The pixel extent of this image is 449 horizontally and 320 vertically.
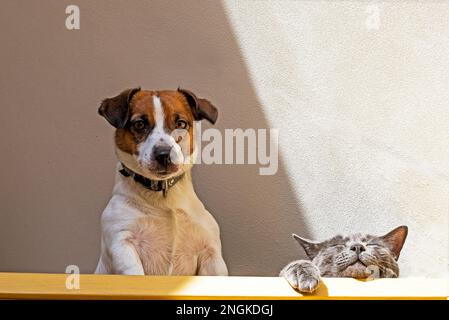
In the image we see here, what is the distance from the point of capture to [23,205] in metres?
2.13

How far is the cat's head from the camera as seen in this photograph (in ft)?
5.55

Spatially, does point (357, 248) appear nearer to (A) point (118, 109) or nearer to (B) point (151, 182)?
(B) point (151, 182)

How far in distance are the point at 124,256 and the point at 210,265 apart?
0.78ft

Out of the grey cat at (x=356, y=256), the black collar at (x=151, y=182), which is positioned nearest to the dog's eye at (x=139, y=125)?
the black collar at (x=151, y=182)

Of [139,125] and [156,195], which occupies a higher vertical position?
[139,125]

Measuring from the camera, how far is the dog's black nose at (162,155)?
70.7 inches

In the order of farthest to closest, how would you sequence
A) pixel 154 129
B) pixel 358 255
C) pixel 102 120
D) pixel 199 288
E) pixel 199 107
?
pixel 102 120 < pixel 199 107 < pixel 154 129 < pixel 358 255 < pixel 199 288

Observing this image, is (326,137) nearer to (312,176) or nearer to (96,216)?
(312,176)

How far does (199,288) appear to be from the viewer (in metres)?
1.39

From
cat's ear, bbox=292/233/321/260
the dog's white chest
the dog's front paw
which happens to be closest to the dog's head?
the dog's white chest

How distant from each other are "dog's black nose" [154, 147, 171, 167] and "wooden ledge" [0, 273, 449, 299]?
424mm

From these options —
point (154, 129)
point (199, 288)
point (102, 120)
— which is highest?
point (102, 120)

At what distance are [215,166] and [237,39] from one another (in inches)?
15.1

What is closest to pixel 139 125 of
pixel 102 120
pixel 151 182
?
pixel 151 182
